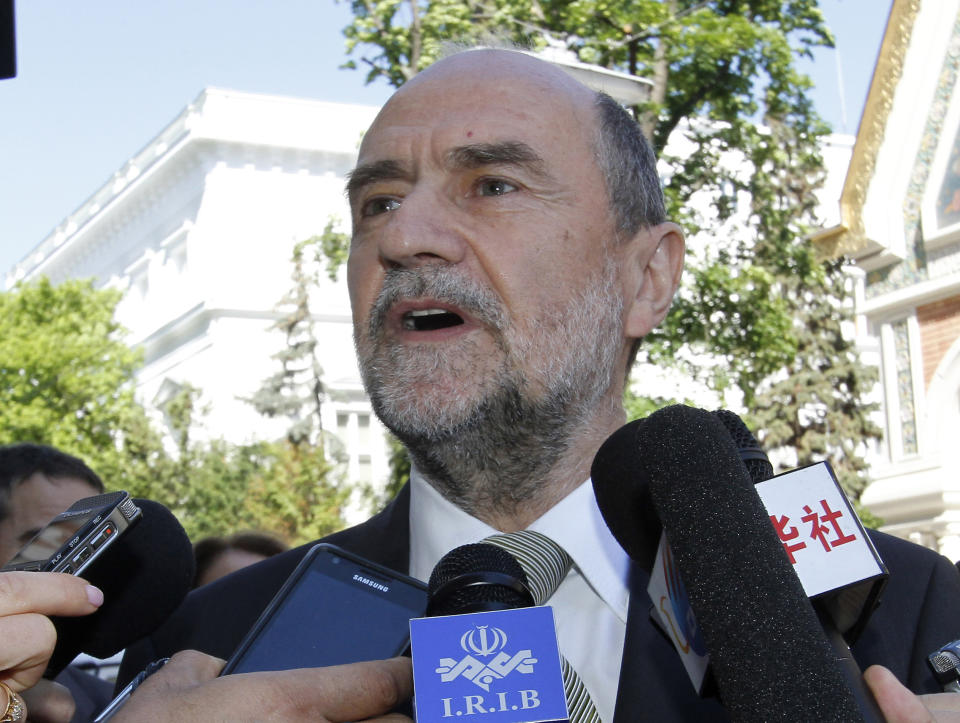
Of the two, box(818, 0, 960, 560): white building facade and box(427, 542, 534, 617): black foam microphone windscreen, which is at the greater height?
box(427, 542, 534, 617): black foam microphone windscreen

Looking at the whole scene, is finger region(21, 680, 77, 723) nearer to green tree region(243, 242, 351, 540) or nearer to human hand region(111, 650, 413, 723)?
human hand region(111, 650, 413, 723)

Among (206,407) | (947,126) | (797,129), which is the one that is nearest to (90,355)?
(206,407)

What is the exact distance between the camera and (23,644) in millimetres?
1427

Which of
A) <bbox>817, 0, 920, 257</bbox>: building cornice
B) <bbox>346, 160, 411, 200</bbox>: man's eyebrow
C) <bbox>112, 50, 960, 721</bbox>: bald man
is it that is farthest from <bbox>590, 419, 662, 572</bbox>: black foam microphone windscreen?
<bbox>817, 0, 920, 257</bbox>: building cornice

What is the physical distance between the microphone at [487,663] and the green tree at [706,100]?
Result: 13.2 metres

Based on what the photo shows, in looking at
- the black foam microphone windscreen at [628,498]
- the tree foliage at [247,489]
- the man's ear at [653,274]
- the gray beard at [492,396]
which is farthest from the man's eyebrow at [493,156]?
the tree foliage at [247,489]

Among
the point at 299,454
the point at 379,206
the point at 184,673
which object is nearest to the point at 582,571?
the point at 184,673

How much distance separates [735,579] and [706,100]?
16071mm

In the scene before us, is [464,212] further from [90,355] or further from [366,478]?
[366,478]

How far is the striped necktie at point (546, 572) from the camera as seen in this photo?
1641 millimetres

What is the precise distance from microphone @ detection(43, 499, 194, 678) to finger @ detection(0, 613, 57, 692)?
496mm

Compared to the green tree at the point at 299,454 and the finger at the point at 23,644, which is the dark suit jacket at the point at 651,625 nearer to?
the finger at the point at 23,644

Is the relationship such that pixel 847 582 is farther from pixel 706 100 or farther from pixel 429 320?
pixel 706 100

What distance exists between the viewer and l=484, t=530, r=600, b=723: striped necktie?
1641 mm
